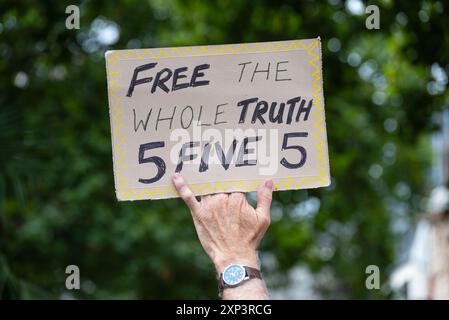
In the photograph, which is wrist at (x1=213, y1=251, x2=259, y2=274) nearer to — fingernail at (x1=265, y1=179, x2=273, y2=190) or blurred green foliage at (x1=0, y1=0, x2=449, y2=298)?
fingernail at (x1=265, y1=179, x2=273, y2=190)

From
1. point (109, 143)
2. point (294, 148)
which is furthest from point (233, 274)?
point (109, 143)

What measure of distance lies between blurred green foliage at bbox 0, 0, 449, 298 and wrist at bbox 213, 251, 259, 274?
269cm

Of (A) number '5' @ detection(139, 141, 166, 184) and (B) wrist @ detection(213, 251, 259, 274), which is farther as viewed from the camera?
(A) number '5' @ detection(139, 141, 166, 184)

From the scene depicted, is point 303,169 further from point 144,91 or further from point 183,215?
point 183,215

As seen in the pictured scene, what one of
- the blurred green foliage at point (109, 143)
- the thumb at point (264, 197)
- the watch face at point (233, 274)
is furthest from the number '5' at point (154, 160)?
the blurred green foliage at point (109, 143)

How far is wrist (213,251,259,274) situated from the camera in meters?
2.55

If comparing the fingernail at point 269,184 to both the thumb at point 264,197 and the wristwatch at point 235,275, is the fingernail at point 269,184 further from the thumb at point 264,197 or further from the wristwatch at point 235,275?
the wristwatch at point 235,275

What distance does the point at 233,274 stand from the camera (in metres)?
2.50

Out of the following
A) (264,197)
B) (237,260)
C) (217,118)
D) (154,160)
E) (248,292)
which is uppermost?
(217,118)

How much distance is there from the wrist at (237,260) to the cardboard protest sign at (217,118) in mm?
313

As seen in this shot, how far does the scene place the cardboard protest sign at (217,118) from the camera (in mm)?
2873

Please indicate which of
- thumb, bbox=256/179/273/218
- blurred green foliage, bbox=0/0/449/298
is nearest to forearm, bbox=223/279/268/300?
thumb, bbox=256/179/273/218

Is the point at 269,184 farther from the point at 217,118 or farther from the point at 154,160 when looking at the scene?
the point at 154,160
